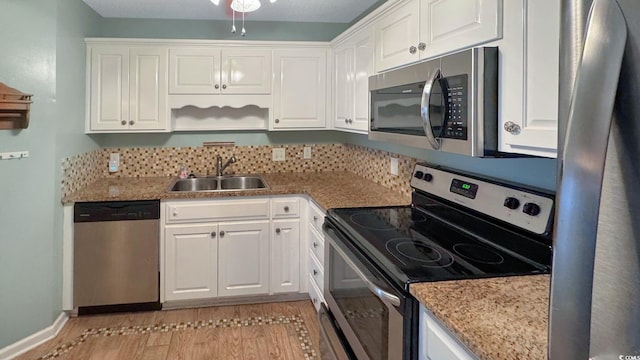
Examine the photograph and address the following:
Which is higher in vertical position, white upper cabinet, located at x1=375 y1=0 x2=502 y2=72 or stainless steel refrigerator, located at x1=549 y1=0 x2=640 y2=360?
white upper cabinet, located at x1=375 y1=0 x2=502 y2=72

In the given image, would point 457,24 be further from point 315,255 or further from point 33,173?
point 33,173

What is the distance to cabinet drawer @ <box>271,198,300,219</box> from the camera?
2965 millimetres

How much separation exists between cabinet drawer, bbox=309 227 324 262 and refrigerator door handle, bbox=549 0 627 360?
2169mm

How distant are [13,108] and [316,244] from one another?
6.11 ft

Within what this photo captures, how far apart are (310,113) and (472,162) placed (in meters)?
1.75

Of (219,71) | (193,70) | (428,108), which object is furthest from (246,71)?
(428,108)

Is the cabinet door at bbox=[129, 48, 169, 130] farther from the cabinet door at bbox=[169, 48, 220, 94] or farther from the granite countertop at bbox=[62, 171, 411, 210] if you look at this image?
the granite countertop at bbox=[62, 171, 411, 210]

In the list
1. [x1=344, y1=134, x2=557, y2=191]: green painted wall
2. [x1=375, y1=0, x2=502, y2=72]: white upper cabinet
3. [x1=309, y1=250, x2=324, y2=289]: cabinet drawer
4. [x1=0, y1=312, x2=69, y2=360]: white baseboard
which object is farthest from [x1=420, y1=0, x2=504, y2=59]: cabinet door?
[x1=0, y1=312, x2=69, y2=360]: white baseboard

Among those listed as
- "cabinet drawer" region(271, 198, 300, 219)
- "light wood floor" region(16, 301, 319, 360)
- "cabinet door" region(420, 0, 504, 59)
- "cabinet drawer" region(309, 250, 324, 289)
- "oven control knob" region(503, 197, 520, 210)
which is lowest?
"light wood floor" region(16, 301, 319, 360)

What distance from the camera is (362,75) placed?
2639 mm

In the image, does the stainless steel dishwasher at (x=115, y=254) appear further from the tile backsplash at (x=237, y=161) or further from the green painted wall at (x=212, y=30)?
the green painted wall at (x=212, y=30)

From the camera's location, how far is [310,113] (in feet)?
11.2

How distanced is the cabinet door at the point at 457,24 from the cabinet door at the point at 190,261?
194cm

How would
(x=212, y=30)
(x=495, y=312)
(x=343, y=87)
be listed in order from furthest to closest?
(x=212, y=30) → (x=343, y=87) → (x=495, y=312)
